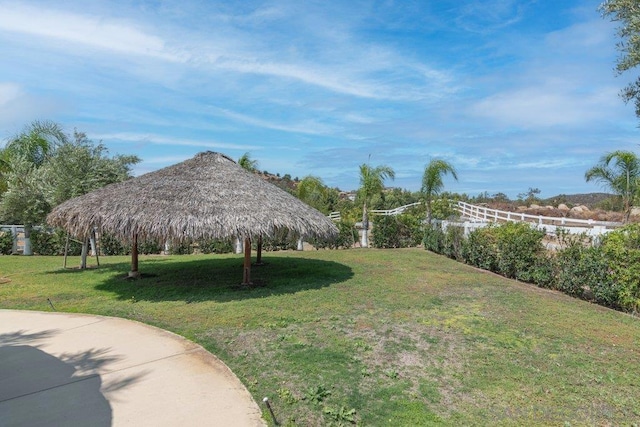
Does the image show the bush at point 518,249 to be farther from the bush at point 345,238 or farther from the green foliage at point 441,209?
the green foliage at point 441,209

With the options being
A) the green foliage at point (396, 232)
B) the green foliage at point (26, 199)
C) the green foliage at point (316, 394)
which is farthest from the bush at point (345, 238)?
the green foliage at point (316, 394)

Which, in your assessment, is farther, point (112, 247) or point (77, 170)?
point (112, 247)

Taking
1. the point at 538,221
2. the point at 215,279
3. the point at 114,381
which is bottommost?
the point at 114,381

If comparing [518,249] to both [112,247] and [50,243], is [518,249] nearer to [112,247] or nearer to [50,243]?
[112,247]

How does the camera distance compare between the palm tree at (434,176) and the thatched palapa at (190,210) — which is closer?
the thatched palapa at (190,210)

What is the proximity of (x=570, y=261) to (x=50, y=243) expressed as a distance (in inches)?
764

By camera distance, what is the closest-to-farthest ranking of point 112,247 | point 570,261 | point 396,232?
1. point 570,261
2. point 112,247
3. point 396,232

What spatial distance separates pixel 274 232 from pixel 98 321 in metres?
4.13

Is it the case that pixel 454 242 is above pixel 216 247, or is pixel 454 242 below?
above

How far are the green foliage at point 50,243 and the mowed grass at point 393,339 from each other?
18.8 feet

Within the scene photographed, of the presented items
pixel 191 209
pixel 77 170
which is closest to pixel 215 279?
pixel 191 209

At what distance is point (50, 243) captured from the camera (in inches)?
697

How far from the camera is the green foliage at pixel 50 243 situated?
57.5 feet

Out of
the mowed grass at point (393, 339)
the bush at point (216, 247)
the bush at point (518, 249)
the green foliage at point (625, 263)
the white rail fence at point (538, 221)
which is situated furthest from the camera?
the bush at point (216, 247)
